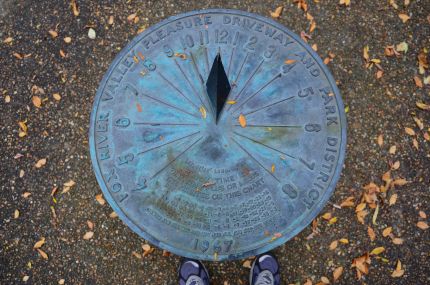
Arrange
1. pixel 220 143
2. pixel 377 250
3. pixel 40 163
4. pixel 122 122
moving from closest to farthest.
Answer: pixel 220 143
pixel 122 122
pixel 377 250
pixel 40 163

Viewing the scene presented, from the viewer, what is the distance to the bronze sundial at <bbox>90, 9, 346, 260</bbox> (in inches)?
120

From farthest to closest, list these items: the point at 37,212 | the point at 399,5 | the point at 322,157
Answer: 1. the point at 399,5
2. the point at 37,212
3. the point at 322,157

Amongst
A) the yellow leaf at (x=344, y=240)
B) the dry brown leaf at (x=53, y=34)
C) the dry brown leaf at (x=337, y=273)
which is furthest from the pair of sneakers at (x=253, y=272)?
the dry brown leaf at (x=53, y=34)

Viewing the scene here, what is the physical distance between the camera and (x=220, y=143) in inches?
122

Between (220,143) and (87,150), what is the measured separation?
1.34m

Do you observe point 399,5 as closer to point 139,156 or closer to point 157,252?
point 139,156

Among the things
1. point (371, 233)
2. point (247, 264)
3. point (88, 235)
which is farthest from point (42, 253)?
point (371, 233)

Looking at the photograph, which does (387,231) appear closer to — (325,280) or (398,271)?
(398,271)

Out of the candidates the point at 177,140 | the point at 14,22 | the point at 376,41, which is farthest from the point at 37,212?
the point at 376,41

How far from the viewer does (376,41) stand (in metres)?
3.79

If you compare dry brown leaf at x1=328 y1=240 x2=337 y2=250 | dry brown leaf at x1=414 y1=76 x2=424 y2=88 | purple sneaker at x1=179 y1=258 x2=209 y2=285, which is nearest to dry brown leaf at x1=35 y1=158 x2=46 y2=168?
purple sneaker at x1=179 y1=258 x2=209 y2=285

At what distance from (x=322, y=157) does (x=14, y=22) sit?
10.4 ft

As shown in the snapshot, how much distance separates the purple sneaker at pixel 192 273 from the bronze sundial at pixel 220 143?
1.42 feet

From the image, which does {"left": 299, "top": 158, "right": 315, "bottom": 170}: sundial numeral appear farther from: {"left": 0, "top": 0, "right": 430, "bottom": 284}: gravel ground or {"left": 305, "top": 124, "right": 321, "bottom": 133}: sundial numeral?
{"left": 0, "top": 0, "right": 430, "bottom": 284}: gravel ground
